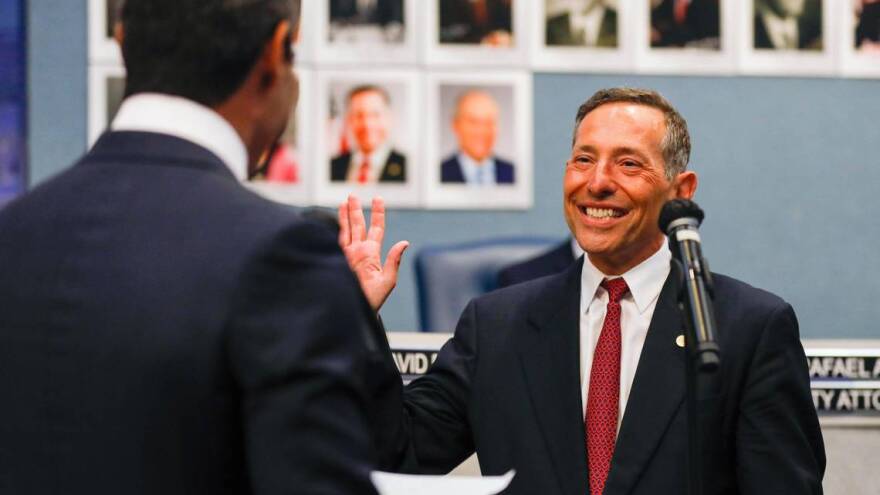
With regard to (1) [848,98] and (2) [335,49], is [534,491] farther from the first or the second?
(1) [848,98]

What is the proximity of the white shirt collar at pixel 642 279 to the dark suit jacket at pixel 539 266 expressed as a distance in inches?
56.5

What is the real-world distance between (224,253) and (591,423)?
101cm

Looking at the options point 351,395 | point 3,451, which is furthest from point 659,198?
point 3,451

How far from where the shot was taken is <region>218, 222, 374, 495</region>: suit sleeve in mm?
846

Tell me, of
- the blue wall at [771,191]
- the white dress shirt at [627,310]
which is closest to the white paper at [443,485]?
the white dress shirt at [627,310]

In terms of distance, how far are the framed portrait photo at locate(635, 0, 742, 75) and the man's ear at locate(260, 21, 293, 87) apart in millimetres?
3465

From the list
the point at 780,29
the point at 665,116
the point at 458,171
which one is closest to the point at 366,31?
the point at 458,171

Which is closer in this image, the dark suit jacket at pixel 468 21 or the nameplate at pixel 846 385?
the nameplate at pixel 846 385

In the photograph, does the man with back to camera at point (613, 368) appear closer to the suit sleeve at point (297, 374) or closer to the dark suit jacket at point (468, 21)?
the suit sleeve at point (297, 374)

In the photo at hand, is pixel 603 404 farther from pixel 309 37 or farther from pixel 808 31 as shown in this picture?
pixel 808 31

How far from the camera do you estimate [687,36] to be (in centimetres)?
430

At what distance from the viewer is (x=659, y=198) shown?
6.26ft

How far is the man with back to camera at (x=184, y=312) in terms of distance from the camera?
2.80 ft

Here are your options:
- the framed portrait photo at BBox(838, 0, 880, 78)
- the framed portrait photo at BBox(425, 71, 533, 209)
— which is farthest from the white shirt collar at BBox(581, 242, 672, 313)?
the framed portrait photo at BBox(838, 0, 880, 78)
